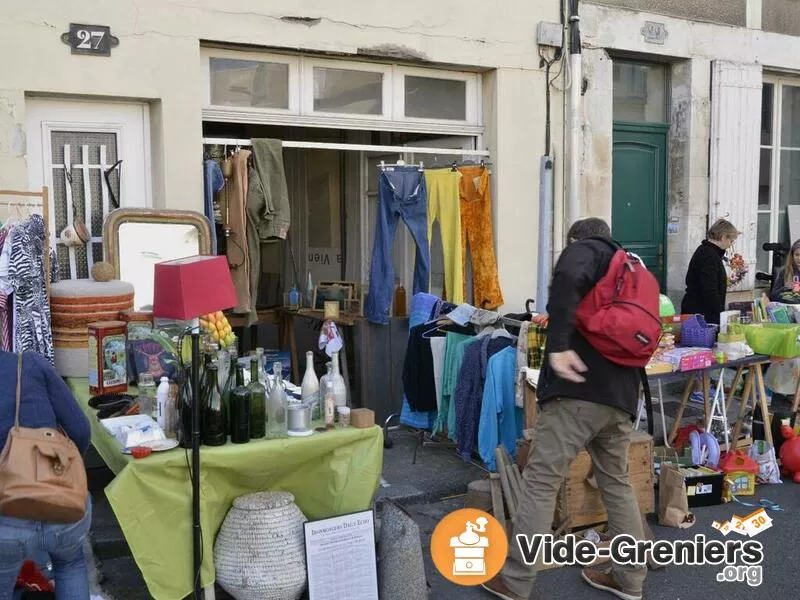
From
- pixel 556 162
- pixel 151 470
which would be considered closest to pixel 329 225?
pixel 556 162

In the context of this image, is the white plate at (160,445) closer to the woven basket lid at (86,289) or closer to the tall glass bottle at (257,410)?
the tall glass bottle at (257,410)

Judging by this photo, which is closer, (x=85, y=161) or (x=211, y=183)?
(x=85, y=161)

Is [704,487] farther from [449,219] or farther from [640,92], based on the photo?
[640,92]

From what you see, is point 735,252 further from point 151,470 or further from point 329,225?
point 151,470

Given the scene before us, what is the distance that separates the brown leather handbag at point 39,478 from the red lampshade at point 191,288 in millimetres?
672

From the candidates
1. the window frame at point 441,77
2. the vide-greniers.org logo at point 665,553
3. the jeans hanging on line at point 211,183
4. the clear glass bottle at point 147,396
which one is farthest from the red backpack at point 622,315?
the window frame at point 441,77

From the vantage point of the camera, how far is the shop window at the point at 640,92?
823cm

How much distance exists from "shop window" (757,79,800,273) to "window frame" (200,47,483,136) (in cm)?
362

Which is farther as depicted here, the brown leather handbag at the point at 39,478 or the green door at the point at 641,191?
the green door at the point at 641,191

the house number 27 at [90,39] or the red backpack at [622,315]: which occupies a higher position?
the house number 27 at [90,39]

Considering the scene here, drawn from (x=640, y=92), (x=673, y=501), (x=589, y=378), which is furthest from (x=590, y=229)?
(x=640, y=92)

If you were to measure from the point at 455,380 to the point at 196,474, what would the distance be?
2636 millimetres

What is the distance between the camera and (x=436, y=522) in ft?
17.1

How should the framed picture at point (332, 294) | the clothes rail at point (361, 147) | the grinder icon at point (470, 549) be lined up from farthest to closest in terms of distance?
the framed picture at point (332, 294)
the clothes rail at point (361, 147)
the grinder icon at point (470, 549)
